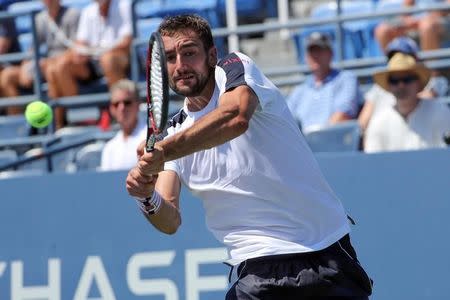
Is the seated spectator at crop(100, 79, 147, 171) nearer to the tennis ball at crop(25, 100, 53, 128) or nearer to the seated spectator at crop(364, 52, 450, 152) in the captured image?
the tennis ball at crop(25, 100, 53, 128)

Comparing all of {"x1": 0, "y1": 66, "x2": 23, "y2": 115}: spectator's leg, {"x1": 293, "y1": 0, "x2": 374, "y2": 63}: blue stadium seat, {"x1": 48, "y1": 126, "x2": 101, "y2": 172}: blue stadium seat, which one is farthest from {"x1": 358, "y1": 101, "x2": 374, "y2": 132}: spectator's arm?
{"x1": 0, "y1": 66, "x2": 23, "y2": 115}: spectator's leg

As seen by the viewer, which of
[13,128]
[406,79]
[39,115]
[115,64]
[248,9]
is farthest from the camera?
[248,9]

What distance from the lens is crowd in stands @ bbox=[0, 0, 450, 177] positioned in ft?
22.7

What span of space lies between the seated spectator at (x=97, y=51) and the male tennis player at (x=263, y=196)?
4999mm

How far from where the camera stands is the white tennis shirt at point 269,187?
12.9 feet

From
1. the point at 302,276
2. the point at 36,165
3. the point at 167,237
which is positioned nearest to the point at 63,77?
the point at 36,165

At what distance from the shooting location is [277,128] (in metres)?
3.94

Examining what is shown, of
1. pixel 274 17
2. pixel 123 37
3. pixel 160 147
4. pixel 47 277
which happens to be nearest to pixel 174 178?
pixel 160 147

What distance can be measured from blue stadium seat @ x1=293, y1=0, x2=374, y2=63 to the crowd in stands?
1.65 ft

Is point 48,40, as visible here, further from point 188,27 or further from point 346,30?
point 188,27

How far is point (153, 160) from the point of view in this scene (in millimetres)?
3434

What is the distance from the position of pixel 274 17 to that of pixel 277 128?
637 centimetres

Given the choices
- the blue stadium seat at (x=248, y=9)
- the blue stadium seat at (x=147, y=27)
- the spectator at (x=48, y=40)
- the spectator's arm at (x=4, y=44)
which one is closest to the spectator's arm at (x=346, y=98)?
the blue stadium seat at (x=248, y=9)

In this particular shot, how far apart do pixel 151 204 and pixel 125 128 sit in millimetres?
3728
